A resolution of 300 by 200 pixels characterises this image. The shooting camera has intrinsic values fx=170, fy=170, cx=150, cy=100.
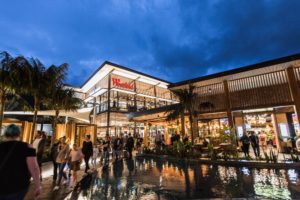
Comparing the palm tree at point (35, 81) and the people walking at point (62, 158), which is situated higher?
the palm tree at point (35, 81)

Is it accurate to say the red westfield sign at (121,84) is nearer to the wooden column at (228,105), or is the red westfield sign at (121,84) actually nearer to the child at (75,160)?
the wooden column at (228,105)

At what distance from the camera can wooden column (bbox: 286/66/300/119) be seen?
11.2m

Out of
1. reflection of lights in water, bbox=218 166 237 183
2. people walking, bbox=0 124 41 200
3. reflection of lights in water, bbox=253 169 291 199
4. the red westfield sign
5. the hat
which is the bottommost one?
reflection of lights in water, bbox=218 166 237 183

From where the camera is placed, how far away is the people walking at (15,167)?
2049mm

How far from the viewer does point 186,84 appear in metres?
15.3

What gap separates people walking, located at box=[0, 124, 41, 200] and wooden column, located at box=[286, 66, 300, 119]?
47.1 ft

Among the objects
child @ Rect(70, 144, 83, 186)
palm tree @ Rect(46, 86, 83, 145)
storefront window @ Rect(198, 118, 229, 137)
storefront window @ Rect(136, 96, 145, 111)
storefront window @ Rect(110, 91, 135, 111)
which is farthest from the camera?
storefront window @ Rect(136, 96, 145, 111)

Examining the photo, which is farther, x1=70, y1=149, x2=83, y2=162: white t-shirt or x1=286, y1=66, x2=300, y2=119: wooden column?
x1=286, y1=66, x2=300, y2=119: wooden column

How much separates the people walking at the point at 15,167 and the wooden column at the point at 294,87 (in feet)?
47.1

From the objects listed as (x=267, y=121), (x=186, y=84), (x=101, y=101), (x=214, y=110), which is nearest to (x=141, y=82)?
(x=101, y=101)

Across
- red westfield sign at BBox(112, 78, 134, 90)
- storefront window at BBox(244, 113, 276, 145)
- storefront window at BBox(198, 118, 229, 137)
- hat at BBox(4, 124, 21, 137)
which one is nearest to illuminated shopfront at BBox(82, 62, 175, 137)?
red westfield sign at BBox(112, 78, 134, 90)

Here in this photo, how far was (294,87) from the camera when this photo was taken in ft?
37.2

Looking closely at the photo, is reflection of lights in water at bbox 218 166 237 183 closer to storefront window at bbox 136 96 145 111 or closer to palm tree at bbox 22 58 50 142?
palm tree at bbox 22 58 50 142

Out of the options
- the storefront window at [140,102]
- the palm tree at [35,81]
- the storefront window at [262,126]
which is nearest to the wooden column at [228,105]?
the storefront window at [262,126]
